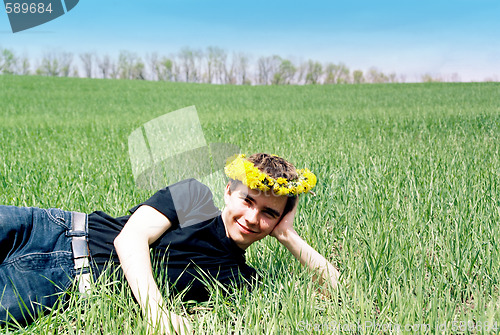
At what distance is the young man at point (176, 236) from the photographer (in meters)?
1.75

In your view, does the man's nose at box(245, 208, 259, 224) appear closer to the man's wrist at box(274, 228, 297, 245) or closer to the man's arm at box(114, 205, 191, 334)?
the man's wrist at box(274, 228, 297, 245)

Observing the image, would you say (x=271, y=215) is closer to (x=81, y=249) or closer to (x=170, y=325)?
(x=170, y=325)

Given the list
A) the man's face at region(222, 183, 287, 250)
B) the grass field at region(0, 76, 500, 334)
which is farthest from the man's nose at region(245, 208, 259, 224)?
the grass field at region(0, 76, 500, 334)

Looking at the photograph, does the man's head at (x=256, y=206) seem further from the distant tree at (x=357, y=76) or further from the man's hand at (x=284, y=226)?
the distant tree at (x=357, y=76)

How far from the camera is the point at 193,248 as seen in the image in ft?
6.36

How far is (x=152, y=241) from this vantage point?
1805 mm

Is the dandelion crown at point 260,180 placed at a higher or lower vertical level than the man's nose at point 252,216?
higher

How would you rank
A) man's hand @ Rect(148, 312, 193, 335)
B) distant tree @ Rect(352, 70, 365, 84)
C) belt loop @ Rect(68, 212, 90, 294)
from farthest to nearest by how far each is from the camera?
distant tree @ Rect(352, 70, 365, 84) < belt loop @ Rect(68, 212, 90, 294) < man's hand @ Rect(148, 312, 193, 335)

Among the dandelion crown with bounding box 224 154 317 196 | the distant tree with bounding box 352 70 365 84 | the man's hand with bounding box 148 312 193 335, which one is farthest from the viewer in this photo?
the distant tree with bounding box 352 70 365 84

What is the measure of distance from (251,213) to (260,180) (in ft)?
0.48

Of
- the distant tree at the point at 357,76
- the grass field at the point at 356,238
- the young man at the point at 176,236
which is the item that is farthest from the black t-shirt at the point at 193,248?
the distant tree at the point at 357,76

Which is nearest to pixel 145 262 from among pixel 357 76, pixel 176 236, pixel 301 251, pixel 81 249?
pixel 176 236

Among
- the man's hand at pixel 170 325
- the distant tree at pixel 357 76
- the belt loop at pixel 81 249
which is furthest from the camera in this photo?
the distant tree at pixel 357 76

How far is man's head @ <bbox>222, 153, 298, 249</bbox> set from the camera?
177 cm
